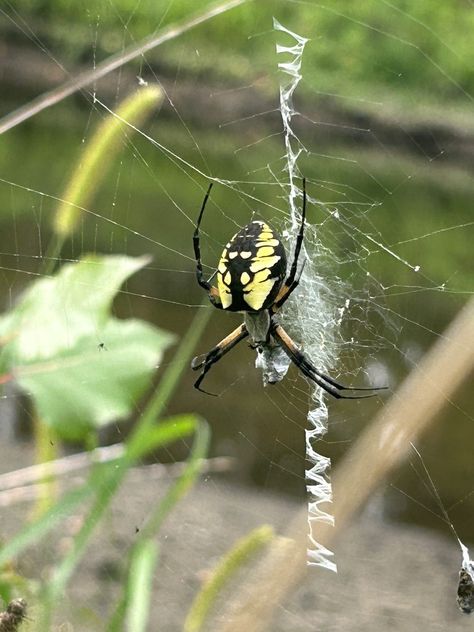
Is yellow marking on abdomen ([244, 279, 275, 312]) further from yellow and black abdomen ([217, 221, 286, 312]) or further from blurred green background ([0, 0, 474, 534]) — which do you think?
blurred green background ([0, 0, 474, 534])

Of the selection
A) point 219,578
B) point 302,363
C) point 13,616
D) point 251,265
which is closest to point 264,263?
point 251,265

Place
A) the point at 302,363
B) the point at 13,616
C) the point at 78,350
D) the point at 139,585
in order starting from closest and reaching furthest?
the point at 139,585, the point at 78,350, the point at 13,616, the point at 302,363

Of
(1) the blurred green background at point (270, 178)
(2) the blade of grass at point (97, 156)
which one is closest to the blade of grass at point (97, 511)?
(2) the blade of grass at point (97, 156)

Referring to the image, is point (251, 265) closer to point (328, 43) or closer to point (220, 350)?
point (220, 350)

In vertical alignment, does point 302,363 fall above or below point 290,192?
below

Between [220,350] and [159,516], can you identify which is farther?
[220,350]

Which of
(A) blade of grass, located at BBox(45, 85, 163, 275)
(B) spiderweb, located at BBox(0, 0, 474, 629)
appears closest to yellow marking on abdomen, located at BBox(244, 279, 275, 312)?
(B) spiderweb, located at BBox(0, 0, 474, 629)
